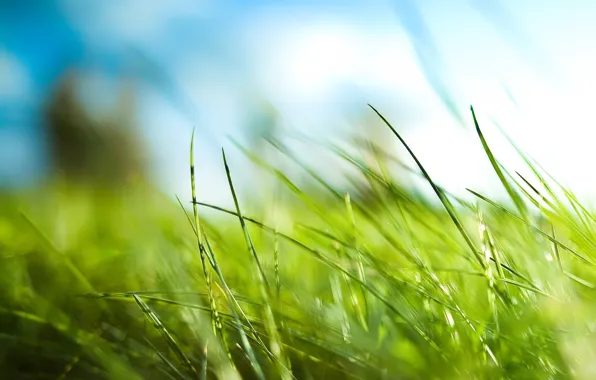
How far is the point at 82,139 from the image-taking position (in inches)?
167

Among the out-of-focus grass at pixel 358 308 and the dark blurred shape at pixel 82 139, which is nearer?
the out-of-focus grass at pixel 358 308

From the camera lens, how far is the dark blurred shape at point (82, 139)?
165 inches

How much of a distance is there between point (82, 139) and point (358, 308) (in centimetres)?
412

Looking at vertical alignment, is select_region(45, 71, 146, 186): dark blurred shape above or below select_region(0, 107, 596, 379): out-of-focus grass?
above

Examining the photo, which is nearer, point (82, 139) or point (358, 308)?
point (358, 308)

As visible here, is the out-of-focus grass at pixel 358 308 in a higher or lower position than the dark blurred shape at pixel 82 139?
lower

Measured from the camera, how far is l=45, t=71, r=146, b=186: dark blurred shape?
420 cm

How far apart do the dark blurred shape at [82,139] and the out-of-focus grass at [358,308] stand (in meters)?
3.78

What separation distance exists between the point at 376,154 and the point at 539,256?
0.36 ft

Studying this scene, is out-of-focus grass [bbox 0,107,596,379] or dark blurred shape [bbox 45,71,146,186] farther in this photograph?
dark blurred shape [bbox 45,71,146,186]

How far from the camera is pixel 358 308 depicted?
393 millimetres

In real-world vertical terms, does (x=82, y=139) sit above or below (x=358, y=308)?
above

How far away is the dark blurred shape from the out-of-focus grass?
3.78 meters

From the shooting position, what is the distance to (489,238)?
35 cm
